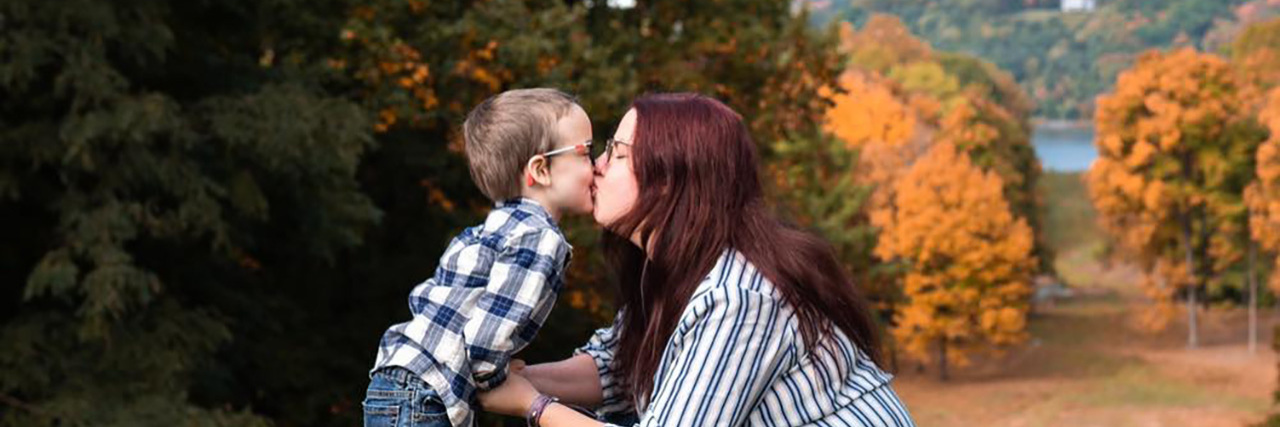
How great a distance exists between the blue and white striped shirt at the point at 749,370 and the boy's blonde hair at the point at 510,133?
1.95ft

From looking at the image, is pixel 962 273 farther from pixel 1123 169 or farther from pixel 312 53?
pixel 312 53

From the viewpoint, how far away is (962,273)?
41125 mm

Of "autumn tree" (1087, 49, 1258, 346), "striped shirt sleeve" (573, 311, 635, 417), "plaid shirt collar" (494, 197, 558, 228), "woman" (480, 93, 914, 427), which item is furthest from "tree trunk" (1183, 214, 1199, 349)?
"woman" (480, 93, 914, 427)

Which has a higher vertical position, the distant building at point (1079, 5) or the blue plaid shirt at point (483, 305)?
the distant building at point (1079, 5)

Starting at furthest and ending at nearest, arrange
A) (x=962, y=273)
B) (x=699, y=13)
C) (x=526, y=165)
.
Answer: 1. (x=962, y=273)
2. (x=699, y=13)
3. (x=526, y=165)

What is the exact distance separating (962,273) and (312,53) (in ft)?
93.0

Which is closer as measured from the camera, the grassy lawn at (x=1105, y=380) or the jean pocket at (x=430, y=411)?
the jean pocket at (x=430, y=411)

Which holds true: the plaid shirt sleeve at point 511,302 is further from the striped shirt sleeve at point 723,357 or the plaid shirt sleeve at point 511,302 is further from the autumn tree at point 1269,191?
the autumn tree at point 1269,191

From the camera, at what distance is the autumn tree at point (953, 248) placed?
41.0m

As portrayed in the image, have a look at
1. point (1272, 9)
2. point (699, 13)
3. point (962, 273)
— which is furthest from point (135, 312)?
point (1272, 9)

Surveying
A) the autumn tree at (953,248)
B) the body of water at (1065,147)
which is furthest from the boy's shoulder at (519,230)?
the body of water at (1065,147)

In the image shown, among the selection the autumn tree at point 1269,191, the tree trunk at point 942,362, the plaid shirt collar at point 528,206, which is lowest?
the tree trunk at point 942,362

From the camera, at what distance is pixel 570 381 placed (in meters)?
3.44

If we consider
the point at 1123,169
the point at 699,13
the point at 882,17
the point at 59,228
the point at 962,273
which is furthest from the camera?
the point at 882,17
